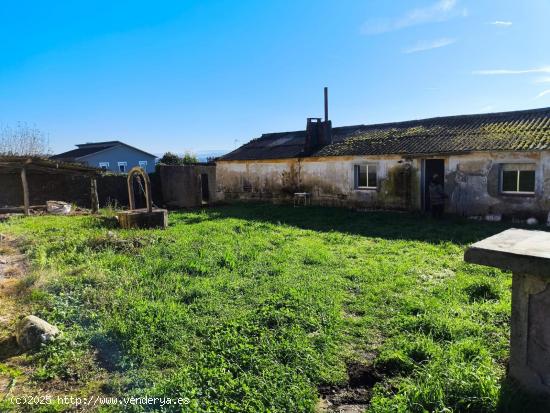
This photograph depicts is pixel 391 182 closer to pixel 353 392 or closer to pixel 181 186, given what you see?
pixel 181 186

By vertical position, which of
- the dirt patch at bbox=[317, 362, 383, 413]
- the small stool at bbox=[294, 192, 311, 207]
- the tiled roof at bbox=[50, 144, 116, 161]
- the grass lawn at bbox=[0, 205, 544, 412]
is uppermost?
the tiled roof at bbox=[50, 144, 116, 161]

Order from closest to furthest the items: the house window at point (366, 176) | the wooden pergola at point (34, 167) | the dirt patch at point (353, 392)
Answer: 1. the dirt patch at point (353, 392)
2. the wooden pergola at point (34, 167)
3. the house window at point (366, 176)

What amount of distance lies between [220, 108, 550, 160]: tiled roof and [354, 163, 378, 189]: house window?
69 centimetres

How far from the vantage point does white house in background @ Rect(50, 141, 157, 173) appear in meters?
36.9

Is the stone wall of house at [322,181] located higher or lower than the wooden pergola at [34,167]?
lower

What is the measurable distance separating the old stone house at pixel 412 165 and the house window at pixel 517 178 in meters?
0.03

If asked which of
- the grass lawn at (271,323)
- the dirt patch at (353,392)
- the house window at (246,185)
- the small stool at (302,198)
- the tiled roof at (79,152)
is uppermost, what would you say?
the tiled roof at (79,152)

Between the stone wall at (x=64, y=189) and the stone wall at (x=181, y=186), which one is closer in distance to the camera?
the stone wall at (x=64, y=189)

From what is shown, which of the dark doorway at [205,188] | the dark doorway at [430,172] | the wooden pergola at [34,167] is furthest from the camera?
the dark doorway at [205,188]

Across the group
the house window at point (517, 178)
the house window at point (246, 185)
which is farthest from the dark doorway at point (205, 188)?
the house window at point (517, 178)

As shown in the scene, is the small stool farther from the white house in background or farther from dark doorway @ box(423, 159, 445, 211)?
the white house in background

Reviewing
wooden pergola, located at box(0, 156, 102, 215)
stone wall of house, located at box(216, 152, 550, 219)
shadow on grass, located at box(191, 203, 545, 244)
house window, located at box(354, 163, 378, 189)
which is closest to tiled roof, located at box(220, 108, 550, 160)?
stone wall of house, located at box(216, 152, 550, 219)

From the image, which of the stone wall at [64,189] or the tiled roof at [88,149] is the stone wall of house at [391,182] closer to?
the stone wall at [64,189]

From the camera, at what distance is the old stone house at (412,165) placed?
40.2 ft
